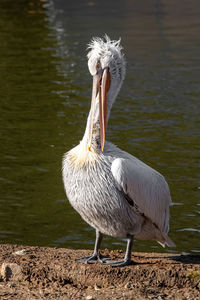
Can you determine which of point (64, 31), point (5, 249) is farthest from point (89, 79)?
point (5, 249)

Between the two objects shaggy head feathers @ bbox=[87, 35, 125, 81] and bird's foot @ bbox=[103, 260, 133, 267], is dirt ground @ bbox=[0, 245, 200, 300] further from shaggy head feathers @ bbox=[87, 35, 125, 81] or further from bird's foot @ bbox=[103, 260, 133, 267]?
shaggy head feathers @ bbox=[87, 35, 125, 81]

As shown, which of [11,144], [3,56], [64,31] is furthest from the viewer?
[64,31]

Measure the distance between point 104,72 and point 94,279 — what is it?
1.42m

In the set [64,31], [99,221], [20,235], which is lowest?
[20,235]

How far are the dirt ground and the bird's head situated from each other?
0.87 m

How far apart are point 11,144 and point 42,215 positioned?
8.59ft

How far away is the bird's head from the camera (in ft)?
15.3

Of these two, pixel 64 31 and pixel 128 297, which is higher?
pixel 64 31

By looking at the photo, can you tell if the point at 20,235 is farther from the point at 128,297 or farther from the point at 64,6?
the point at 64,6

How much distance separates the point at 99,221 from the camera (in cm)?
465

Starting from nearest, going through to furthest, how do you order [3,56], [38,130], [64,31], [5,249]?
[5,249], [38,130], [3,56], [64,31]

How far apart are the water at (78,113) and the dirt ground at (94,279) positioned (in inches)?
58.2

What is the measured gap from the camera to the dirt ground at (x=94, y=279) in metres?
4.38

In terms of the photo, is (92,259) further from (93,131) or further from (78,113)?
(78,113)
